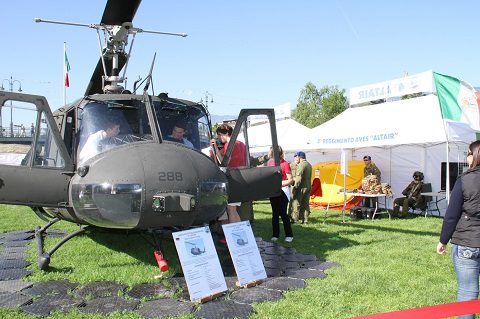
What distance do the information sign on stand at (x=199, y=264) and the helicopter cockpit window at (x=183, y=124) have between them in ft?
4.33

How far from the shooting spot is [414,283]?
16.6 feet

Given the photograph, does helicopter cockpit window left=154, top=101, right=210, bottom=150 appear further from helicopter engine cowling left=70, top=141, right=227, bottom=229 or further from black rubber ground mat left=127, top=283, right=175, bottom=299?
black rubber ground mat left=127, top=283, right=175, bottom=299

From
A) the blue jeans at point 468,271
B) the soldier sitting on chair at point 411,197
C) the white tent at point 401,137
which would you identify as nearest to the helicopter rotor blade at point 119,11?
the blue jeans at point 468,271

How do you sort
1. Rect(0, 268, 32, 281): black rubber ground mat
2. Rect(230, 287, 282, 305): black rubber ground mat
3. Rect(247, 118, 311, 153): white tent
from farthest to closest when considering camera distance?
Rect(247, 118, 311, 153): white tent → Rect(0, 268, 32, 281): black rubber ground mat → Rect(230, 287, 282, 305): black rubber ground mat

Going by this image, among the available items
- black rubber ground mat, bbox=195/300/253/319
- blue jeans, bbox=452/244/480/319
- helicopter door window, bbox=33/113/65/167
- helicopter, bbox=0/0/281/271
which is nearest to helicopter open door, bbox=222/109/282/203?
helicopter, bbox=0/0/281/271

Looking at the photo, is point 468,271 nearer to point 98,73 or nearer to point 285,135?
point 98,73

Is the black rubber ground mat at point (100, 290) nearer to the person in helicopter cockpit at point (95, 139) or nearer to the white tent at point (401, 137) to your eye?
the person in helicopter cockpit at point (95, 139)

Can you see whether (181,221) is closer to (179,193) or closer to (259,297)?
(179,193)

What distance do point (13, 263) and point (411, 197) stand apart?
9243 mm

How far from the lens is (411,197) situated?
37.4 ft

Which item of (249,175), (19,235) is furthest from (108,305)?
(19,235)

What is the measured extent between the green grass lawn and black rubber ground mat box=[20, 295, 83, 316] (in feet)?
0.44

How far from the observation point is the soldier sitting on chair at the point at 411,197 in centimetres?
1139

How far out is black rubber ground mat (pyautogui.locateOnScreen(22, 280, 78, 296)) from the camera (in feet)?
15.6
